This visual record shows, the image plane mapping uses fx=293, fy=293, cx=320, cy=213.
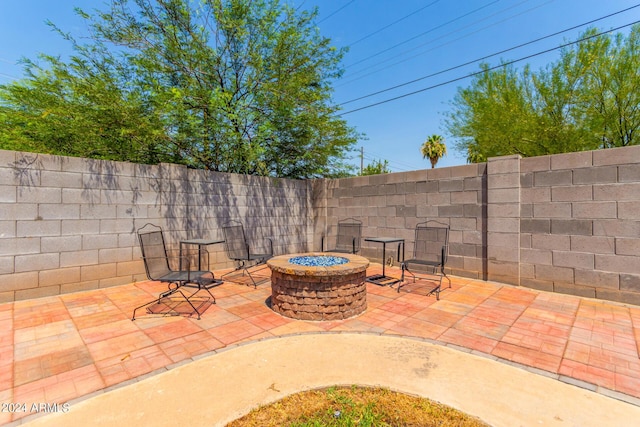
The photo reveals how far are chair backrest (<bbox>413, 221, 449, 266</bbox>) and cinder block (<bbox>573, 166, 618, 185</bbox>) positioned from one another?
2.19 metres

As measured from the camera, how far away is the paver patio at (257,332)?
2418mm

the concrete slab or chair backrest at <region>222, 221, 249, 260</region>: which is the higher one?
chair backrest at <region>222, 221, 249, 260</region>

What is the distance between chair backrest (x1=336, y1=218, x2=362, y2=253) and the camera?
Result: 7.18 m

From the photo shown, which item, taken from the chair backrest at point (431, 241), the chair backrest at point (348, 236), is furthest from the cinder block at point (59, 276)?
the chair backrest at point (431, 241)

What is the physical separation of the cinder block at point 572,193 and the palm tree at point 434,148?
28.5m

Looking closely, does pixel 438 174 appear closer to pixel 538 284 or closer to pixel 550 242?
pixel 550 242

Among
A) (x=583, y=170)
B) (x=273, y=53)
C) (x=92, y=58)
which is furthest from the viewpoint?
(x=273, y=53)

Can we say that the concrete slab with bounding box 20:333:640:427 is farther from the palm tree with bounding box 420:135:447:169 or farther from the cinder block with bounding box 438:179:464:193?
the palm tree with bounding box 420:135:447:169

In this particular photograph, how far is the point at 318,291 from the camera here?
3695 millimetres

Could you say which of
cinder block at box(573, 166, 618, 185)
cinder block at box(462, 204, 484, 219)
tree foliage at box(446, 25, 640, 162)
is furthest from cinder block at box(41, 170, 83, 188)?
tree foliage at box(446, 25, 640, 162)

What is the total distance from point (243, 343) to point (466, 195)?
5.04 meters

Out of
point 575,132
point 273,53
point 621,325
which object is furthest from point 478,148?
point 621,325

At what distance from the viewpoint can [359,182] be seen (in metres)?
7.81

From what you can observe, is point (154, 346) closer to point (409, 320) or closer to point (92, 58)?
point (409, 320)
